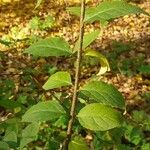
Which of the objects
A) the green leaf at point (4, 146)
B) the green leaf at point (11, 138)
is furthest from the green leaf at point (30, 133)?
the green leaf at point (4, 146)

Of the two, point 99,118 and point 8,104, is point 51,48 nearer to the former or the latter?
point 99,118

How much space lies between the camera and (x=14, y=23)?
8.67m

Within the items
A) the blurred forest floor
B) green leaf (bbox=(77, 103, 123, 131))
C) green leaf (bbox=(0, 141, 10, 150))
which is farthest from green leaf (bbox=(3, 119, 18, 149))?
the blurred forest floor

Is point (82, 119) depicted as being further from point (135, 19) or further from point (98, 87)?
point (135, 19)

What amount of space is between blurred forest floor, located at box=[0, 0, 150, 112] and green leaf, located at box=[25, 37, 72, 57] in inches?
185

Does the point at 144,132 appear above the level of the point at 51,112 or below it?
below

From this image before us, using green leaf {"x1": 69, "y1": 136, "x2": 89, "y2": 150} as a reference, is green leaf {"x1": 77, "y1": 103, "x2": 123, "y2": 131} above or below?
above

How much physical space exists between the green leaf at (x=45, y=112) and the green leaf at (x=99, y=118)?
7cm

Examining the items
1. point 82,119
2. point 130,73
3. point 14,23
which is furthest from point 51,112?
point 14,23

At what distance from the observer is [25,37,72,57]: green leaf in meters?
1.18

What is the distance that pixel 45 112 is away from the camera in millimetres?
1177

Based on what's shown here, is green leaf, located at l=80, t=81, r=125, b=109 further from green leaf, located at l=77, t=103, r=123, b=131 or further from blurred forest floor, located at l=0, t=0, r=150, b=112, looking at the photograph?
blurred forest floor, located at l=0, t=0, r=150, b=112

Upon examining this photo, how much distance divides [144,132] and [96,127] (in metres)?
4.37

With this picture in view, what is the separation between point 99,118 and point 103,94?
0.06 metres
